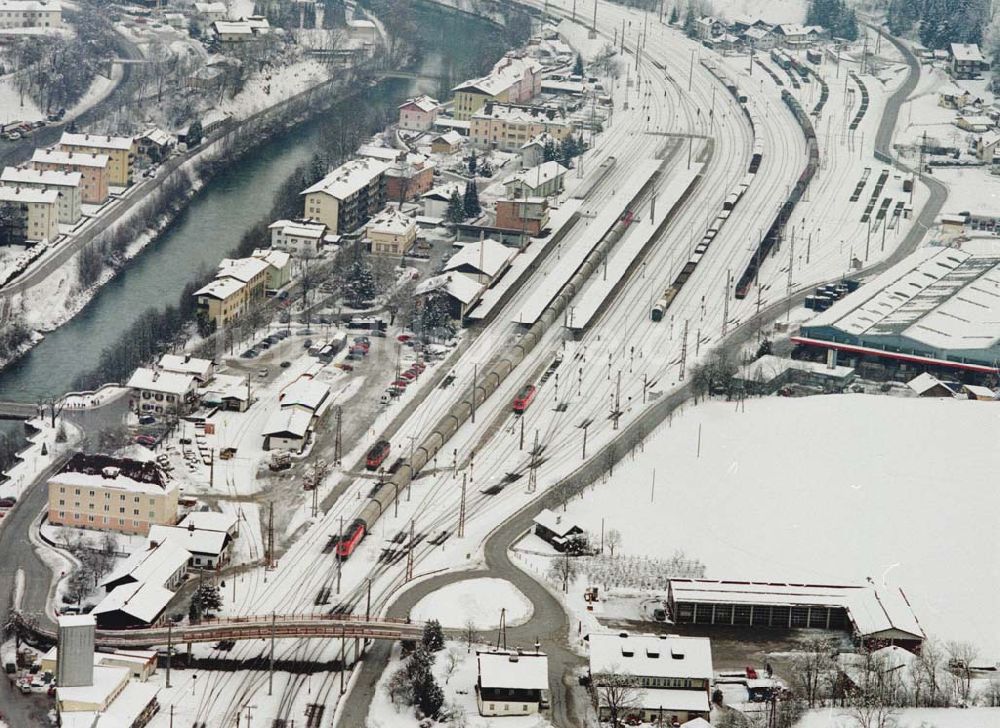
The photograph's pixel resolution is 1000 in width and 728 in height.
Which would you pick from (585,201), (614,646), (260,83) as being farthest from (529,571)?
(260,83)

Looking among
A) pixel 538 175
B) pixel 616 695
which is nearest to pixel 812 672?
pixel 616 695

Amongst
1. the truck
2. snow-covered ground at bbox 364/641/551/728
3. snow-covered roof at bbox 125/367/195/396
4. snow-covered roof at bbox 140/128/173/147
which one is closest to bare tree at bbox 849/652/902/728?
snow-covered ground at bbox 364/641/551/728

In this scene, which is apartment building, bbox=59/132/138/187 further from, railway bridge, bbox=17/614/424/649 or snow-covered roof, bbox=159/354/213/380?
railway bridge, bbox=17/614/424/649

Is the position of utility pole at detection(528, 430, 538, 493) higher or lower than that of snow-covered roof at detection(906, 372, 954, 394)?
lower

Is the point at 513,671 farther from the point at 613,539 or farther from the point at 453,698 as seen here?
the point at 613,539

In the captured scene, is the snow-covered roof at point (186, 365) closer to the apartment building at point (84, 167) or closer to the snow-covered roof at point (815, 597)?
the snow-covered roof at point (815, 597)

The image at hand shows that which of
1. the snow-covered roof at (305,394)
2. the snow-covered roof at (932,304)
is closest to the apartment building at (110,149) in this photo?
the snow-covered roof at (305,394)
